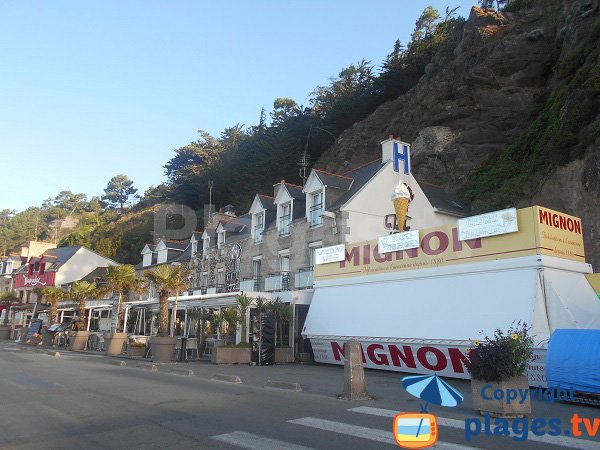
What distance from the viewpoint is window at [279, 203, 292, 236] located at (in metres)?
26.5

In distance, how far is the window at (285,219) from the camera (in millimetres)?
26513

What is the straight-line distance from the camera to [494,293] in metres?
A: 14.3

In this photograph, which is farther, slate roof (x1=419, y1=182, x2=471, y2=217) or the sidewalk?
slate roof (x1=419, y1=182, x2=471, y2=217)

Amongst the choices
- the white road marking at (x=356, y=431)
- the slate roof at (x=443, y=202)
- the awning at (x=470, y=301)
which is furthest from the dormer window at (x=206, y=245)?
the white road marking at (x=356, y=431)

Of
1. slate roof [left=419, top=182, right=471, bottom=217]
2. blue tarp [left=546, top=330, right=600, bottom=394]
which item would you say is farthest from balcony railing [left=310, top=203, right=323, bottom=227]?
blue tarp [left=546, top=330, right=600, bottom=394]

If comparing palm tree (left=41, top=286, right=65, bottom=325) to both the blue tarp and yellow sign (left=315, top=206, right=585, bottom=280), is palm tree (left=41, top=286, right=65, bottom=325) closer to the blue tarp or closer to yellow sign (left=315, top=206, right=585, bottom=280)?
yellow sign (left=315, top=206, right=585, bottom=280)

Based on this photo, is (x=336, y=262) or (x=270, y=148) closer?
(x=336, y=262)

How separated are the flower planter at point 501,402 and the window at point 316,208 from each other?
52.3 feet

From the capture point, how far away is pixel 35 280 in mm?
53688

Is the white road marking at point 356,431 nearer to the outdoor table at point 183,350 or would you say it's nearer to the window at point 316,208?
the outdoor table at point 183,350

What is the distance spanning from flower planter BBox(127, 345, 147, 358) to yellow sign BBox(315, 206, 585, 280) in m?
12.4

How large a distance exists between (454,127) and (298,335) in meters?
25.4

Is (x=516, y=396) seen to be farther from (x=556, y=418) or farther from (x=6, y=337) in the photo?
(x=6, y=337)

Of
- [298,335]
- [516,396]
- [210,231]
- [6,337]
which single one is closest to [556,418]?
[516,396]
